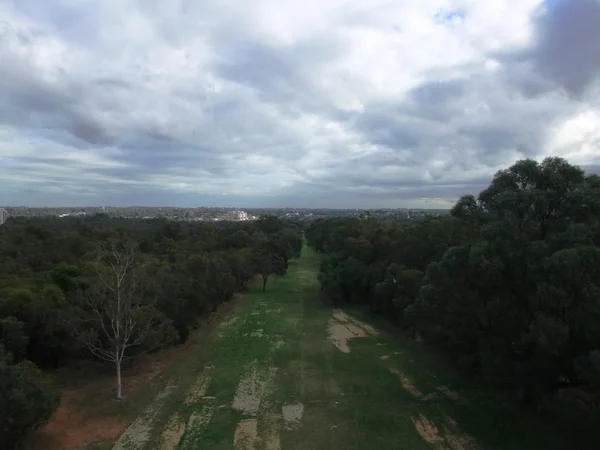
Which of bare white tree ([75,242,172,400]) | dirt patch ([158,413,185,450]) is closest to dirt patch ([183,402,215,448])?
dirt patch ([158,413,185,450])

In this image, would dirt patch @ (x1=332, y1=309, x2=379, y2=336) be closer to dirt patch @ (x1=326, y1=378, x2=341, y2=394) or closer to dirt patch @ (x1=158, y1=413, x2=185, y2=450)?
dirt patch @ (x1=326, y1=378, x2=341, y2=394)

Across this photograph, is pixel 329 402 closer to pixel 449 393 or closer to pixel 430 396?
pixel 430 396

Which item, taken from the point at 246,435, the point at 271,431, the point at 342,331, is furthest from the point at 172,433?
the point at 342,331

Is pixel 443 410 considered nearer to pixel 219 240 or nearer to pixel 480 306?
pixel 480 306

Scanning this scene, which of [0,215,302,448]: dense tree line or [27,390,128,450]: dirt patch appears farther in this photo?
[27,390,128,450]: dirt patch

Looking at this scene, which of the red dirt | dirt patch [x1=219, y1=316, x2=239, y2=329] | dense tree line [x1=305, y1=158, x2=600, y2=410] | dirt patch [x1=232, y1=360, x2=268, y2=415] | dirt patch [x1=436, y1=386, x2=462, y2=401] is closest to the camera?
dense tree line [x1=305, y1=158, x2=600, y2=410]

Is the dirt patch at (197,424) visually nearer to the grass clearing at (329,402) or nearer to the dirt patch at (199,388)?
the grass clearing at (329,402)

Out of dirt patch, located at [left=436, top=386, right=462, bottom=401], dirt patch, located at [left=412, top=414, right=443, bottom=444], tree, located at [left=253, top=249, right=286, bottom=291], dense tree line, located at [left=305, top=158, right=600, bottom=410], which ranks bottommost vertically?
dirt patch, located at [left=436, top=386, right=462, bottom=401]
